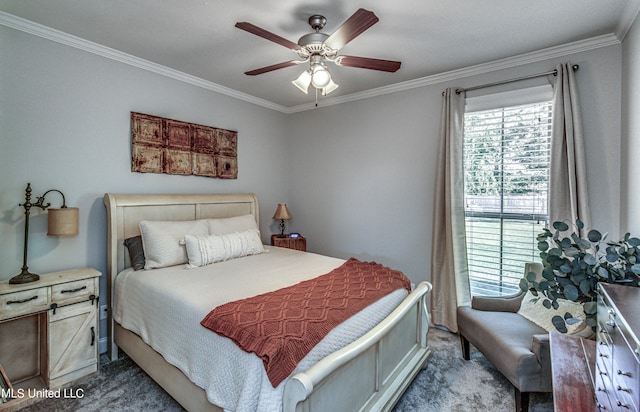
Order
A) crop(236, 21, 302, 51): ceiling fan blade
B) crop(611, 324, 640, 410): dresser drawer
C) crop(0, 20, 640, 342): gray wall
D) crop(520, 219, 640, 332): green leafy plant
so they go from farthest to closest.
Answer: crop(0, 20, 640, 342): gray wall < crop(236, 21, 302, 51): ceiling fan blade < crop(520, 219, 640, 332): green leafy plant < crop(611, 324, 640, 410): dresser drawer

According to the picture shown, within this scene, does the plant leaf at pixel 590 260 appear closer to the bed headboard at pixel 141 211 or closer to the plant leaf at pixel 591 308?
the plant leaf at pixel 591 308

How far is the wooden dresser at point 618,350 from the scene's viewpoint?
0.83 m

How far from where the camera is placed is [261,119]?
420cm

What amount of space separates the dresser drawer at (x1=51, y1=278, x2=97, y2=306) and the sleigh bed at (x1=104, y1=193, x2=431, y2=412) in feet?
0.72

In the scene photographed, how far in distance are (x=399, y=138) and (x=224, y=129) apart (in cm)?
211

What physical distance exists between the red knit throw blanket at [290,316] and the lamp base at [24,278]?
4.97 feet

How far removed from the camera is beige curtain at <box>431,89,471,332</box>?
3037 mm

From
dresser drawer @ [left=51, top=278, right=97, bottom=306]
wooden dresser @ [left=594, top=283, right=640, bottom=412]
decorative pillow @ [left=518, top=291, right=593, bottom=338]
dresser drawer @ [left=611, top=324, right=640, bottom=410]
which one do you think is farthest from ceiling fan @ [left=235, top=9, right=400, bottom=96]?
dresser drawer @ [left=51, top=278, right=97, bottom=306]

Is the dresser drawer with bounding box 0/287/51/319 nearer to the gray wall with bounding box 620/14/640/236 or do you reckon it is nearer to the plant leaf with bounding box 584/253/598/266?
the plant leaf with bounding box 584/253/598/266

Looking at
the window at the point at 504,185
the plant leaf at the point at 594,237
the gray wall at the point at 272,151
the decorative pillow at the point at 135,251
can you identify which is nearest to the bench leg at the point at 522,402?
the plant leaf at the point at 594,237

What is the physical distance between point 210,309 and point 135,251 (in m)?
1.33

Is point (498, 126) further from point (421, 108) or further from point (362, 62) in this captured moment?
point (362, 62)

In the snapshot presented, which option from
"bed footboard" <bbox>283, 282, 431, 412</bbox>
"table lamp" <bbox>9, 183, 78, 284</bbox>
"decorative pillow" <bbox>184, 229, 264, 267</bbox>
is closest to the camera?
"bed footboard" <bbox>283, 282, 431, 412</bbox>

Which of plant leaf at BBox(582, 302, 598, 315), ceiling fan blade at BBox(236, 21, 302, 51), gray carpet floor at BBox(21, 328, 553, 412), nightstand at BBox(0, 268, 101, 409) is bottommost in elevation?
gray carpet floor at BBox(21, 328, 553, 412)
